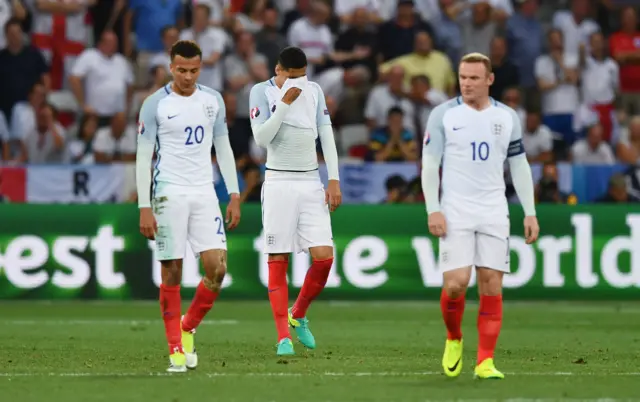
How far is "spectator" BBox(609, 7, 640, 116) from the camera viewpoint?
2258 cm

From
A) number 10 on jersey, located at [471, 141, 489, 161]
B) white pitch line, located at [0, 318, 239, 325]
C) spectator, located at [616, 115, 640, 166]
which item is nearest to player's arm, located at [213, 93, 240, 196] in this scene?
Result: number 10 on jersey, located at [471, 141, 489, 161]

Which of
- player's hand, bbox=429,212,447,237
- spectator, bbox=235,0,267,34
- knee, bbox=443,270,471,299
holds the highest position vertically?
spectator, bbox=235,0,267,34

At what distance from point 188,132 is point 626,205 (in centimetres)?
896

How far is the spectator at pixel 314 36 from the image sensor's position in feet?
71.2

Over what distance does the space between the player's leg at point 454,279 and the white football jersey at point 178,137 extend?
73.8 inches

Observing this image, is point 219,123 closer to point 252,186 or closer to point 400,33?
point 252,186

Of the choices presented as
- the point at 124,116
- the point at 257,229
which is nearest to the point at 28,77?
the point at 124,116

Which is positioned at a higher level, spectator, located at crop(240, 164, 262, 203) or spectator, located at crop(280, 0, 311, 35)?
spectator, located at crop(280, 0, 311, 35)

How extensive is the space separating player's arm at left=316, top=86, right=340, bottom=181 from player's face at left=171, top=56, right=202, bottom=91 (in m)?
1.48

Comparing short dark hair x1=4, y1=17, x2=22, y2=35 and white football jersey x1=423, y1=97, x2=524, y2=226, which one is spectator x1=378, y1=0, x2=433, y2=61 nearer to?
short dark hair x1=4, y1=17, x2=22, y2=35

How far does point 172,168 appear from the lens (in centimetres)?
998

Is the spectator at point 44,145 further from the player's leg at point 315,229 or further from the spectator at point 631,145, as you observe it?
the player's leg at point 315,229

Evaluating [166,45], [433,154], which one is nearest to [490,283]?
[433,154]

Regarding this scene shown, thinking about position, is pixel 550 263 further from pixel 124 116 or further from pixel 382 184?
pixel 124 116
